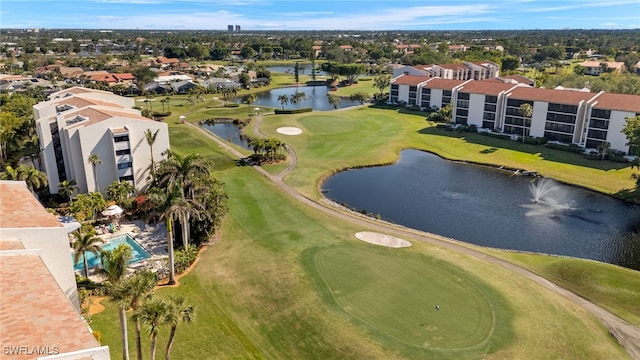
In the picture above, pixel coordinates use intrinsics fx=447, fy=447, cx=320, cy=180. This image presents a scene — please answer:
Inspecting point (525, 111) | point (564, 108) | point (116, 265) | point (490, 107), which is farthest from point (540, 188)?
point (116, 265)

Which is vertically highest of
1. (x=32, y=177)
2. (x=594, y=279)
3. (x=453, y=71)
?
(x=453, y=71)

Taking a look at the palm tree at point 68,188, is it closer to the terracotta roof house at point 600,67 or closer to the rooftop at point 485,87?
the rooftop at point 485,87

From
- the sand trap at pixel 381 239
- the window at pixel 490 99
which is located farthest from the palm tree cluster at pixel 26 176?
the window at pixel 490 99

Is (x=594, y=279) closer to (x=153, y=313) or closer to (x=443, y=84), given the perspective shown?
(x=153, y=313)

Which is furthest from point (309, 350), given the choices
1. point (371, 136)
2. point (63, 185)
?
point (371, 136)

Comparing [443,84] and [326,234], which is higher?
[443,84]

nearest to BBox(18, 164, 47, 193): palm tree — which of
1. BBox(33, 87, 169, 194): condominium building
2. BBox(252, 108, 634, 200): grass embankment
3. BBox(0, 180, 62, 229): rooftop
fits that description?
BBox(33, 87, 169, 194): condominium building
